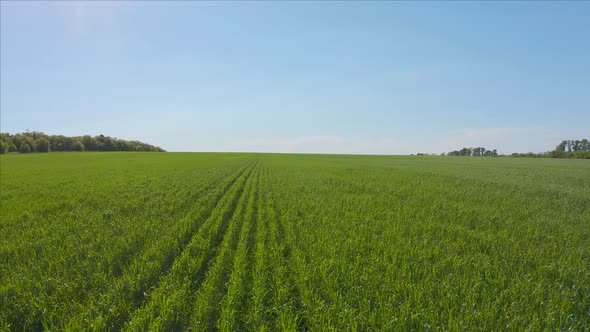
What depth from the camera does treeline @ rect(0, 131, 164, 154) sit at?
89475 millimetres

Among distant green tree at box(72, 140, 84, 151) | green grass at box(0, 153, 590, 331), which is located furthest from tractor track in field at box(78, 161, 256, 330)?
distant green tree at box(72, 140, 84, 151)

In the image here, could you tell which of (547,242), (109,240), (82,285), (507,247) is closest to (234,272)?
(82,285)

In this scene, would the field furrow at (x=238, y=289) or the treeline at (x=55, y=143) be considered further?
the treeline at (x=55, y=143)

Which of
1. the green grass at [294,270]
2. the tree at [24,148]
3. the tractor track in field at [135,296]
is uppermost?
the tree at [24,148]

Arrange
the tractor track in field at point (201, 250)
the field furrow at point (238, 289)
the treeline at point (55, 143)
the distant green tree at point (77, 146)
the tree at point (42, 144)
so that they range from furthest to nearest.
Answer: the distant green tree at point (77, 146) < the tree at point (42, 144) < the treeline at point (55, 143) < the tractor track in field at point (201, 250) < the field furrow at point (238, 289)

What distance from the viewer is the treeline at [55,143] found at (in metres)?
89.5

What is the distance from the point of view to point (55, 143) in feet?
336

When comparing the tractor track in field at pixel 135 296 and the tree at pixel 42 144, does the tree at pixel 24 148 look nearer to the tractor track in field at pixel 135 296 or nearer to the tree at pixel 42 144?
the tree at pixel 42 144

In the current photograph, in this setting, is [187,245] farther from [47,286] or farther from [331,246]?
[331,246]

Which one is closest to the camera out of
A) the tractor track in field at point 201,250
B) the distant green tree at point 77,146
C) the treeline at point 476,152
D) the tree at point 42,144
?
the tractor track in field at point 201,250

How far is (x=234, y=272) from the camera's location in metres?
5.16

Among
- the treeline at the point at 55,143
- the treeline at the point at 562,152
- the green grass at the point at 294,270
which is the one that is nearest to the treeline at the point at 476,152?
the treeline at the point at 562,152

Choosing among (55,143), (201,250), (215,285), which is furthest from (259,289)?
(55,143)

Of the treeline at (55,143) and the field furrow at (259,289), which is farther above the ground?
the treeline at (55,143)
